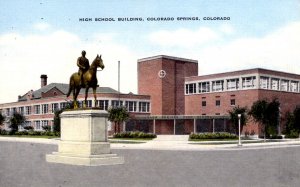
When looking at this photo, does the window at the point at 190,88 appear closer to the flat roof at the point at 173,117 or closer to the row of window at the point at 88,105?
the row of window at the point at 88,105

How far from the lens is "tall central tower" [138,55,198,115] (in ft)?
243

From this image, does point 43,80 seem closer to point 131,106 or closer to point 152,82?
point 152,82

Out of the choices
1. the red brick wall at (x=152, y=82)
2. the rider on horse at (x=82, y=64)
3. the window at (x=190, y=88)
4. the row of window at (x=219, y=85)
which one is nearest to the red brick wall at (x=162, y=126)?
the red brick wall at (x=152, y=82)

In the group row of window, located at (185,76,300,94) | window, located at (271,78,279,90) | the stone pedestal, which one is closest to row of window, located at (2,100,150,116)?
row of window, located at (185,76,300,94)

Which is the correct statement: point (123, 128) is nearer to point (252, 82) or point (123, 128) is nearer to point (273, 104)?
point (252, 82)

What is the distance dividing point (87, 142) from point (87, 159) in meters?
1.08

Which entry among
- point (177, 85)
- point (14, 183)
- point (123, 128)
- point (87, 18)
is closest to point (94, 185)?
point (14, 183)

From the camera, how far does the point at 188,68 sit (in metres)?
78.6

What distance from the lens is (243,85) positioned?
65812mm

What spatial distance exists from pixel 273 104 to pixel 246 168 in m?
35.1

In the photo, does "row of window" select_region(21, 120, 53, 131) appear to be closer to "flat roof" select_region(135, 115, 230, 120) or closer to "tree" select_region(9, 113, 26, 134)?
"tree" select_region(9, 113, 26, 134)

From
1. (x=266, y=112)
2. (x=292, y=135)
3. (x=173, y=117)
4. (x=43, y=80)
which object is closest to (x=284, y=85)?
(x=292, y=135)

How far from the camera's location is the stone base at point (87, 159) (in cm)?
1947

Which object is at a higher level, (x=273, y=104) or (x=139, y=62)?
(x=139, y=62)
